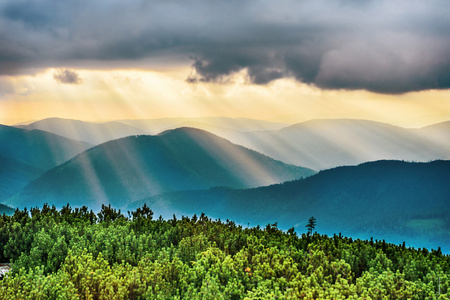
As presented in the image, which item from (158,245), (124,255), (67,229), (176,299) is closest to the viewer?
(176,299)

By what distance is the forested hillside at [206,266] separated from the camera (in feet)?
28.1

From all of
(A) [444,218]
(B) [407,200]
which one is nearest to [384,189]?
(B) [407,200]

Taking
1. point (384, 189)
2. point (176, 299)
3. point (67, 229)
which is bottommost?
point (176, 299)

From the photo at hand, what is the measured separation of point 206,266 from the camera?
10070 millimetres

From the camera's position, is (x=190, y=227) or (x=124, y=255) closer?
(x=124, y=255)

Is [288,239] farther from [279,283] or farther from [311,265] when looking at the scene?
[279,283]

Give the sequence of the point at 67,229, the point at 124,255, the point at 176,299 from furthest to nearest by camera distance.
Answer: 1. the point at 67,229
2. the point at 124,255
3. the point at 176,299

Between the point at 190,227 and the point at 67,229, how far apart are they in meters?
3.41

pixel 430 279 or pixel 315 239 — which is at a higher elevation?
pixel 315 239

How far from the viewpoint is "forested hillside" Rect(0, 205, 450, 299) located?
855 centimetres

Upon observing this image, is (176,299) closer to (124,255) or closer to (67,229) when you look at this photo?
(124,255)

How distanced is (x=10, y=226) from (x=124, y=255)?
4.84 meters

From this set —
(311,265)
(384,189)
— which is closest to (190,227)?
(311,265)

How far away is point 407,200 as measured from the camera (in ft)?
622
